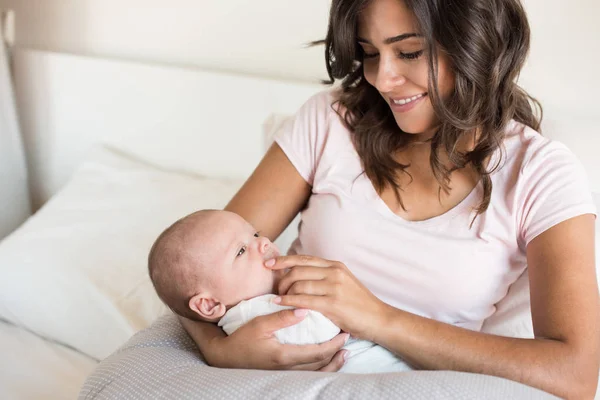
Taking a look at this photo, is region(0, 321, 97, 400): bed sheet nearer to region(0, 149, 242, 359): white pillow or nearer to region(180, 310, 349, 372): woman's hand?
region(0, 149, 242, 359): white pillow

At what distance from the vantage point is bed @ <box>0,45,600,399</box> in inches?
69.9

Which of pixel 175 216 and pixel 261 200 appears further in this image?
pixel 175 216

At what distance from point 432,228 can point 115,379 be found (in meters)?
0.64

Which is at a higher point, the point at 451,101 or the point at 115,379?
the point at 451,101

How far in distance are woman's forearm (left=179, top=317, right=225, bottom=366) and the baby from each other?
3 centimetres

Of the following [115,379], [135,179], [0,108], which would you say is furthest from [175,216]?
[115,379]

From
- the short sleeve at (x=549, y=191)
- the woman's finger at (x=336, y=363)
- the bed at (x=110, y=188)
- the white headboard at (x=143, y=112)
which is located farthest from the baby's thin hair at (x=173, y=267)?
the white headboard at (x=143, y=112)

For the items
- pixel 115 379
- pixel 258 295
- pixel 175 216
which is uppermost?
pixel 258 295

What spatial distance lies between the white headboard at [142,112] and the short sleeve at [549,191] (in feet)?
3.07

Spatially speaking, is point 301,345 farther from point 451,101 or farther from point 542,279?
point 451,101

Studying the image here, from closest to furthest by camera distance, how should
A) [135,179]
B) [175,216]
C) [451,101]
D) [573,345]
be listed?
[573,345], [451,101], [175,216], [135,179]

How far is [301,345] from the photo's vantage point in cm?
116

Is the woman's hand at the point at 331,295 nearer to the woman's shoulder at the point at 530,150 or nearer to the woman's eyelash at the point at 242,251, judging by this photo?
the woman's eyelash at the point at 242,251

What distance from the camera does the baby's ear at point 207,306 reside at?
3.94 feet
